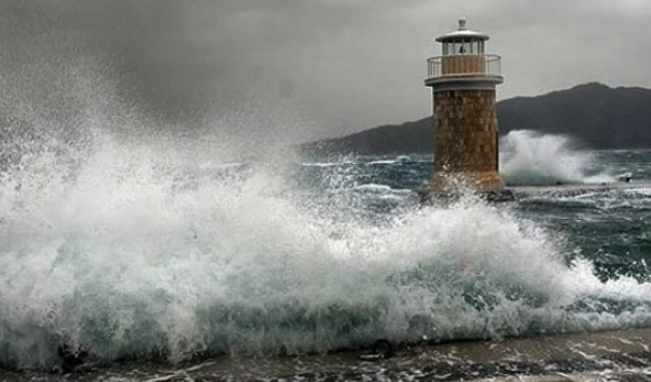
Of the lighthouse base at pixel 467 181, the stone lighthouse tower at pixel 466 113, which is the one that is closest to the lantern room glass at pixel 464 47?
the stone lighthouse tower at pixel 466 113

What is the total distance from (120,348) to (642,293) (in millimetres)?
4772

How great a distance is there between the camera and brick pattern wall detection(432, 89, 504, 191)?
763 inches

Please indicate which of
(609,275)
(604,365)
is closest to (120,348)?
(604,365)

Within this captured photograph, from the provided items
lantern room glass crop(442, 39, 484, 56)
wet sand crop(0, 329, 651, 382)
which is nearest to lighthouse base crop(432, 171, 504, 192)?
lantern room glass crop(442, 39, 484, 56)

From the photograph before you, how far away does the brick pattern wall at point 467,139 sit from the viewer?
1939cm

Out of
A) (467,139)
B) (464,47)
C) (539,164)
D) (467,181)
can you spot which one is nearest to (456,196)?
(467,181)

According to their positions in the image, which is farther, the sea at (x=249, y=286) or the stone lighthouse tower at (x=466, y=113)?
the stone lighthouse tower at (x=466, y=113)

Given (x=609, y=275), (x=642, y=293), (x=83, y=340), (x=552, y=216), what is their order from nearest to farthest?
1. (x=83, y=340)
2. (x=642, y=293)
3. (x=609, y=275)
4. (x=552, y=216)

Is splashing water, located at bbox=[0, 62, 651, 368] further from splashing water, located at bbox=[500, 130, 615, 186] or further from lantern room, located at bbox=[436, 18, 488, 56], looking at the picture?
splashing water, located at bbox=[500, 130, 615, 186]

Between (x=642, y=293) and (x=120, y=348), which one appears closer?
(x=120, y=348)

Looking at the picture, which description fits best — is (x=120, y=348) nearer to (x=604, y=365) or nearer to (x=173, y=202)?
(x=173, y=202)

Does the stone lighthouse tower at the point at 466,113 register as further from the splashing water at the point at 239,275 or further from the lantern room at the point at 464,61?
the splashing water at the point at 239,275

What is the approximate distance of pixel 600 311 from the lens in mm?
6438

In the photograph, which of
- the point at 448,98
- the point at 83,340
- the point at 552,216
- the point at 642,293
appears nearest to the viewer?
the point at 83,340
